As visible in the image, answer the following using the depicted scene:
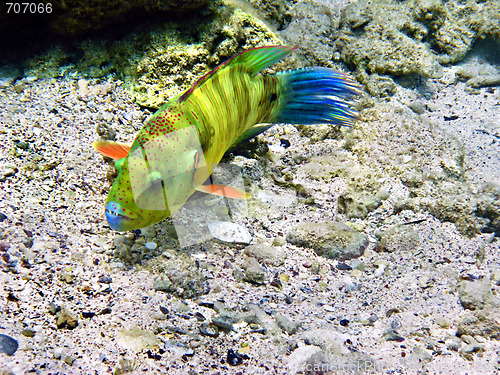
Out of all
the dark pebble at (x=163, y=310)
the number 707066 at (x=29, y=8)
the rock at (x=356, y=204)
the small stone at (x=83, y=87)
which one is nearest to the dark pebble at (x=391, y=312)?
the rock at (x=356, y=204)

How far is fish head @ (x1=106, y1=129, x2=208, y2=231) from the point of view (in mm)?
2346

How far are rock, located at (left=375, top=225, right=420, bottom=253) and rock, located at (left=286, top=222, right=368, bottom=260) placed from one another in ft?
0.58

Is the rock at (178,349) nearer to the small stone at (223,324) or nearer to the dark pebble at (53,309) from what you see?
the small stone at (223,324)

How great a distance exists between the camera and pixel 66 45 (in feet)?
13.6

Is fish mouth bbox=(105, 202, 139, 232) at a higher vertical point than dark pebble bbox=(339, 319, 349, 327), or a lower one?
higher

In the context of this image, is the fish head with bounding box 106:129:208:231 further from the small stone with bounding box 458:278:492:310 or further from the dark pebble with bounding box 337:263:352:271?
the small stone with bounding box 458:278:492:310

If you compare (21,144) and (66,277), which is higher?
(21,144)

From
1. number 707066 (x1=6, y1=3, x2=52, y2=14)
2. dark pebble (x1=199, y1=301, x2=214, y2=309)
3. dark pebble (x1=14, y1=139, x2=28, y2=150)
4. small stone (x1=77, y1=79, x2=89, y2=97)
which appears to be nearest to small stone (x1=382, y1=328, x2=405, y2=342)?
dark pebble (x1=199, y1=301, x2=214, y2=309)

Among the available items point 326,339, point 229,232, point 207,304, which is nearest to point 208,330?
point 207,304

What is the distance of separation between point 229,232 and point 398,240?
1502 millimetres

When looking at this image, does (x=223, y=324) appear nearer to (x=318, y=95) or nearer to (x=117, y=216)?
(x=117, y=216)

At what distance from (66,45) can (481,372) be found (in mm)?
4917

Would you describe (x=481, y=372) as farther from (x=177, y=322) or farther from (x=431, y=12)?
(x=431, y=12)

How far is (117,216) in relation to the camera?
90.8 inches
